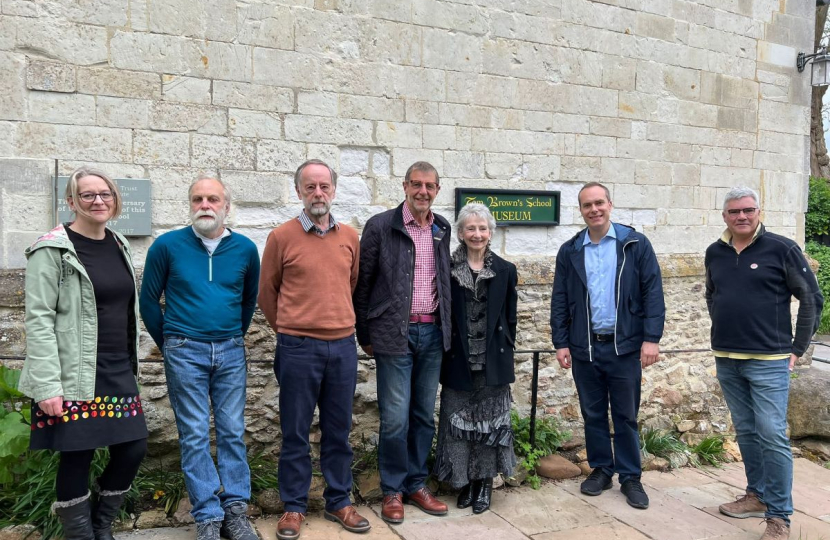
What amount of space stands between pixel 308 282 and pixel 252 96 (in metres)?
1.70

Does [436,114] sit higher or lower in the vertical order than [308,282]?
higher

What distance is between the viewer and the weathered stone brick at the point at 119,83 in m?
4.16

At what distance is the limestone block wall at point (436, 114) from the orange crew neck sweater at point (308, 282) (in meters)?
1.13

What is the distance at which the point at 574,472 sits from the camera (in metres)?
4.77

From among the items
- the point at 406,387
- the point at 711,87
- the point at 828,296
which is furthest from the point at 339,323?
the point at 828,296

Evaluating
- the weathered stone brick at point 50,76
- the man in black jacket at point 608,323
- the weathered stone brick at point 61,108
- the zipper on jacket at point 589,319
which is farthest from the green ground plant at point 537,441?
the weathered stone brick at point 50,76

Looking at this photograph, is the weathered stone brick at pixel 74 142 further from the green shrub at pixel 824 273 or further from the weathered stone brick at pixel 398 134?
the green shrub at pixel 824 273

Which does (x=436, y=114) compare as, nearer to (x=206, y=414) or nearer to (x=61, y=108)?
(x=61, y=108)

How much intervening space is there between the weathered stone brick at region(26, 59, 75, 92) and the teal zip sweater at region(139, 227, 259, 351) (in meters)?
1.43

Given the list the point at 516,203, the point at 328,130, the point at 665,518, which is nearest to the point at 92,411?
the point at 328,130

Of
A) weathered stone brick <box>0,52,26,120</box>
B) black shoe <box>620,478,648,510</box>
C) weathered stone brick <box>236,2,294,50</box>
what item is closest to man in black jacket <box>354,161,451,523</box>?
black shoe <box>620,478,648,510</box>

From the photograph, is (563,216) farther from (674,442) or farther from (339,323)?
(339,323)

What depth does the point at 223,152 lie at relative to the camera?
14.9 ft

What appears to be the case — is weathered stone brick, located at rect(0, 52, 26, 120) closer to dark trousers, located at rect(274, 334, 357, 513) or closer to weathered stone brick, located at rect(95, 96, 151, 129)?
weathered stone brick, located at rect(95, 96, 151, 129)
